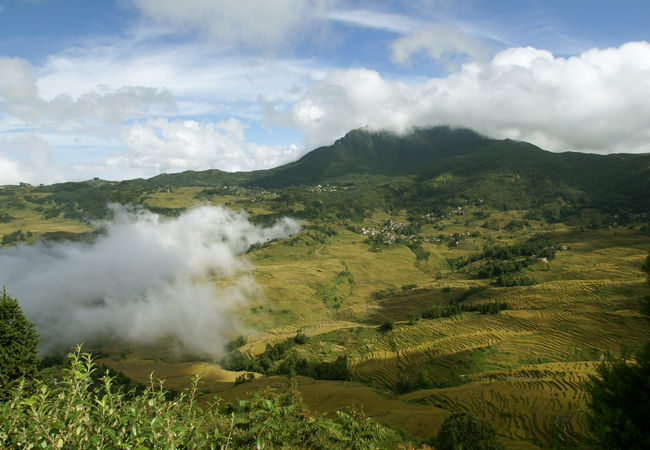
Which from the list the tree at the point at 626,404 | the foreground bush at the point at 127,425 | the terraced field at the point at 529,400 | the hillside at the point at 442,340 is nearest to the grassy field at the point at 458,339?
the terraced field at the point at 529,400

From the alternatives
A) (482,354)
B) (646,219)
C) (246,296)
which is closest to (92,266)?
(246,296)

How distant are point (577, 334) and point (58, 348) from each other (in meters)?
126

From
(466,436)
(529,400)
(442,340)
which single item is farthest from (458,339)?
(466,436)

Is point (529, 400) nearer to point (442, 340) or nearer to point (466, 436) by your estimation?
point (466, 436)

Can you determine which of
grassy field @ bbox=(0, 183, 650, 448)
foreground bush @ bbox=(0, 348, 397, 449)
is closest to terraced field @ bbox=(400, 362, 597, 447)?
grassy field @ bbox=(0, 183, 650, 448)

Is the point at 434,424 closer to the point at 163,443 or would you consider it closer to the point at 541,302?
the point at 163,443

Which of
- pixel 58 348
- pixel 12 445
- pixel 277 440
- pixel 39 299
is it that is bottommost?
pixel 58 348

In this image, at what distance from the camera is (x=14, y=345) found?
917 inches

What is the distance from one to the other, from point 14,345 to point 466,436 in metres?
32.5

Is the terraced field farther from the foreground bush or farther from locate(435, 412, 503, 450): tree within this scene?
the foreground bush

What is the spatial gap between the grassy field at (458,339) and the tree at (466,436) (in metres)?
6.03

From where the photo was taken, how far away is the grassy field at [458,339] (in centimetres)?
3400

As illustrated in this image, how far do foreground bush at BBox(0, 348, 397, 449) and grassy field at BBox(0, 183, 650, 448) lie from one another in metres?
1.29

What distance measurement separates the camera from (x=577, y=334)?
167 ft
